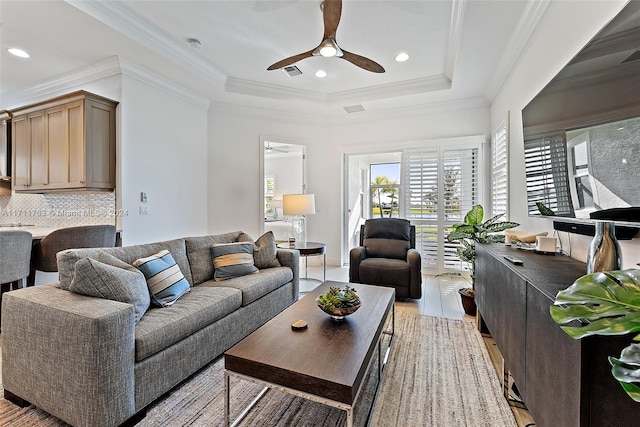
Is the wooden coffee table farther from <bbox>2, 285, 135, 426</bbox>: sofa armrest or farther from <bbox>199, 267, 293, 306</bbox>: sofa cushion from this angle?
<bbox>199, 267, 293, 306</bbox>: sofa cushion

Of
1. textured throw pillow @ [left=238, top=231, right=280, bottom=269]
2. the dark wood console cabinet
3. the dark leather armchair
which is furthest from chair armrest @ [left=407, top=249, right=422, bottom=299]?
textured throw pillow @ [left=238, top=231, right=280, bottom=269]

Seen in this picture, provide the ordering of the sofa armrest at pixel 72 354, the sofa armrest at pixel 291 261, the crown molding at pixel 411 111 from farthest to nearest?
the crown molding at pixel 411 111
the sofa armrest at pixel 291 261
the sofa armrest at pixel 72 354

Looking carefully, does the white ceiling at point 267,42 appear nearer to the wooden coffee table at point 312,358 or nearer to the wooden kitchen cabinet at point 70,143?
the wooden kitchen cabinet at point 70,143

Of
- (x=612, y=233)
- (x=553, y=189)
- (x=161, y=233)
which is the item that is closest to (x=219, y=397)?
(x=612, y=233)

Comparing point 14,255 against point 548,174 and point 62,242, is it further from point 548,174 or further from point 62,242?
point 548,174

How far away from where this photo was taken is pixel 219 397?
1.75 m

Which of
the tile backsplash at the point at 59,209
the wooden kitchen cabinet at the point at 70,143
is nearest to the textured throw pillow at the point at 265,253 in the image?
the tile backsplash at the point at 59,209

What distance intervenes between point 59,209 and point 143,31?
280 centimetres

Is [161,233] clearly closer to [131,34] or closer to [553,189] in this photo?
[131,34]

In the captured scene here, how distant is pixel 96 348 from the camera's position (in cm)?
134

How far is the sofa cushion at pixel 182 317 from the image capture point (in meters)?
1.58

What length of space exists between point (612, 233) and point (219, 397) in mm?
2109

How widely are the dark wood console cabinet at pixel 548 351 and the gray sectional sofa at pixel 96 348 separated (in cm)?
183

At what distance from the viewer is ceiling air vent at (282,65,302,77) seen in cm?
380
